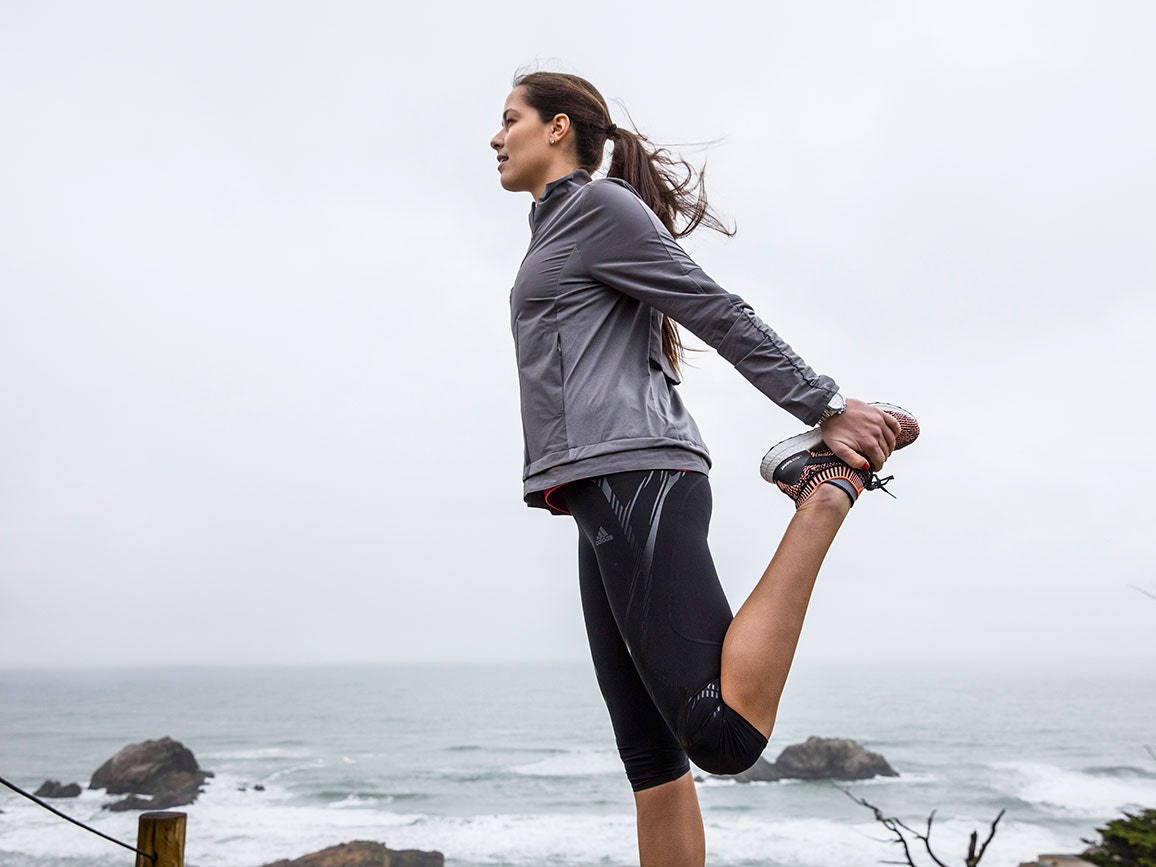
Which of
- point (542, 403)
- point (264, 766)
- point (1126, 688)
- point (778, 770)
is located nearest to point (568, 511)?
point (542, 403)

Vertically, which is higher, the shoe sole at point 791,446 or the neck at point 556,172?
the neck at point 556,172

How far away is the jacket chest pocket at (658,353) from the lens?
5.40ft

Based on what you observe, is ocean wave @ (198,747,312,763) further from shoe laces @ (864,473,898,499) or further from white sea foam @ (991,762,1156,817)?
shoe laces @ (864,473,898,499)

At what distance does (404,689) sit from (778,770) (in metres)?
47.2

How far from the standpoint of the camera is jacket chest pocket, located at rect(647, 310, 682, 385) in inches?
64.8

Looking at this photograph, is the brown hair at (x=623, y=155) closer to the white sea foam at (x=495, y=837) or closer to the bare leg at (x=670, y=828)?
the bare leg at (x=670, y=828)

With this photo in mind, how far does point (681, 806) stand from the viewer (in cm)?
161

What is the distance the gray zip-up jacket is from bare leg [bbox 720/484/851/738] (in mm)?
147

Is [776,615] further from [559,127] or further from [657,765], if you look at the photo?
[559,127]

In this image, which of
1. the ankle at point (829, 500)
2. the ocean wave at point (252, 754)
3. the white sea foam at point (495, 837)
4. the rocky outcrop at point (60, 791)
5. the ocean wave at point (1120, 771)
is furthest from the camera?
the ocean wave at point (252, 754)

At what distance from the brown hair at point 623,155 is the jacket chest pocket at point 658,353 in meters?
0.10

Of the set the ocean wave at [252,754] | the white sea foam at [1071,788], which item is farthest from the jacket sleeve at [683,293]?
the ocean wave at [252,754]

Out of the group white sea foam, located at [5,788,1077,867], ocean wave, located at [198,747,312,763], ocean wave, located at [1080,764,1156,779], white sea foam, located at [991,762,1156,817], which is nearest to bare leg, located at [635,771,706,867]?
white sea foam, located at [5,788,1077,867]

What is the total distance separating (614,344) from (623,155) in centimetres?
49
